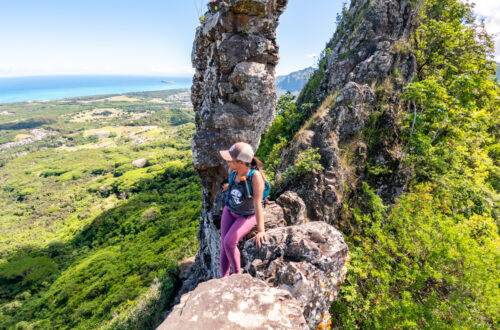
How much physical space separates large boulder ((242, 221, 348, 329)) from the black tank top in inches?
33.4

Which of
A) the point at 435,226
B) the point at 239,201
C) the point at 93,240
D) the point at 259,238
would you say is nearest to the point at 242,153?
the point at 239,201

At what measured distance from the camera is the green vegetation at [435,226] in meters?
7.07

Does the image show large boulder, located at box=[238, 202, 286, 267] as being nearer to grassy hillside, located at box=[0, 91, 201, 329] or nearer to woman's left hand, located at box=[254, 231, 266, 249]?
woman's left hand, located at box=[254, 231, 266, 249]

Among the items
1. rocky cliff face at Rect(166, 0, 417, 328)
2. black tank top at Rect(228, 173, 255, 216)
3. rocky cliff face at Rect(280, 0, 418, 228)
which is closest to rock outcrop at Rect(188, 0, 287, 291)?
rocky cliff face at Rect(166, 0, 417, 328)

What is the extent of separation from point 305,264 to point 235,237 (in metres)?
1.64

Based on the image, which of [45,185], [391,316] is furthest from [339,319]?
[45,185]

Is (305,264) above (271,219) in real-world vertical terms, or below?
above

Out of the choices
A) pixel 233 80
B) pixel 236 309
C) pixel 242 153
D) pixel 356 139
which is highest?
pixel 233 80

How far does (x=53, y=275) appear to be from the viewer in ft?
215

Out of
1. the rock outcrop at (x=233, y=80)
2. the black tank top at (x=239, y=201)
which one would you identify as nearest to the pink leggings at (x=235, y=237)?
the black tank top at (x=239, y=201)

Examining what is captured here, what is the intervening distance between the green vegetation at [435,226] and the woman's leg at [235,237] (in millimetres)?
4870

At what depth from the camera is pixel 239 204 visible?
5020mm

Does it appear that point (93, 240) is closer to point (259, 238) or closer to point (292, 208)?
point (292, 208)

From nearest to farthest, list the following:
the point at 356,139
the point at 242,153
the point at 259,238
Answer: the point at 242,153 < the point at 259,238 < the point at 356,139
